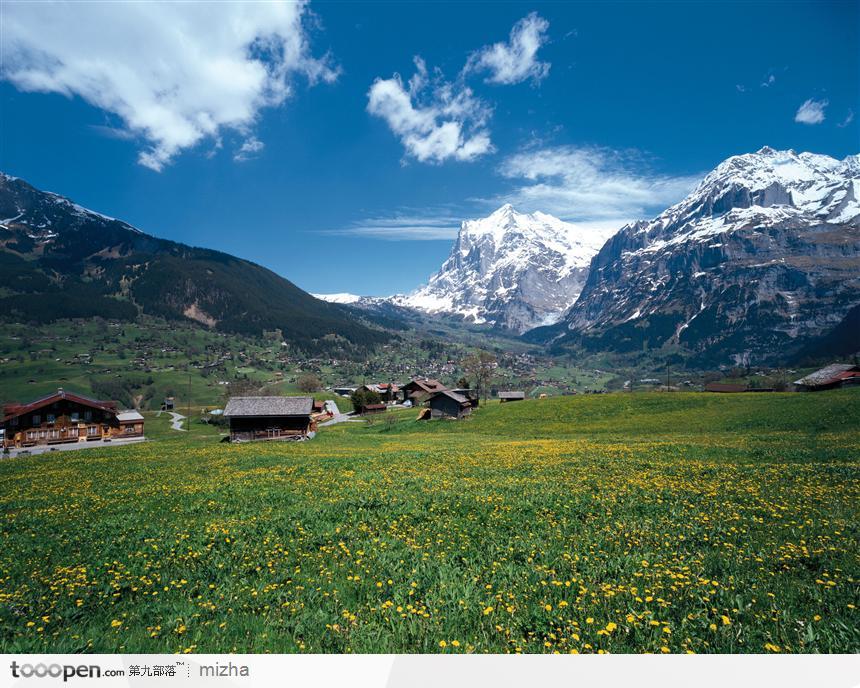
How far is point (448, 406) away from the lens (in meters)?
78.2

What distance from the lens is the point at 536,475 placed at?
19.1 m

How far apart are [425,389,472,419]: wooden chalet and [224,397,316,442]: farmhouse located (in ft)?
88.0

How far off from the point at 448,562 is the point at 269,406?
5775 cm

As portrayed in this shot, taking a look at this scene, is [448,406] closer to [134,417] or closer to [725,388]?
[134,417]

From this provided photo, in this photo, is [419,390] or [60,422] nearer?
[60,422]

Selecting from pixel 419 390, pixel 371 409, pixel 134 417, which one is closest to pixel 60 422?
pixel 134 417

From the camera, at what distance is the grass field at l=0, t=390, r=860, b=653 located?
20.1 feet

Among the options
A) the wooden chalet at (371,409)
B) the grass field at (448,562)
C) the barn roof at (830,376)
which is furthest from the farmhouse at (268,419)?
the barn roof at (830,376)

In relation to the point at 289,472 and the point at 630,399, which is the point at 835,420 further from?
the point at 289,472

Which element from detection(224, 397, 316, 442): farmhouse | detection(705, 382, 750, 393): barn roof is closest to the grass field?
detection(224, 397, 316, 442): farmhouse

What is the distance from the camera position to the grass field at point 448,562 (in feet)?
20.1

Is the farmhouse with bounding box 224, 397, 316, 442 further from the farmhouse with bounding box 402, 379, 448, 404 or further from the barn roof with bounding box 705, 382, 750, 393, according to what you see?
the barn roof with bounding box 705, 382, 750, 393

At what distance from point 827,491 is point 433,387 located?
130 meters
